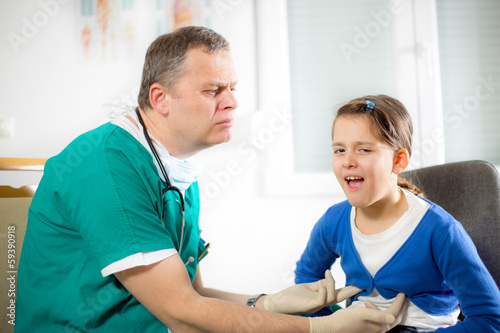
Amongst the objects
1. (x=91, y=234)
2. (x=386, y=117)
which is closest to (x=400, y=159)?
(x=386, y=117)

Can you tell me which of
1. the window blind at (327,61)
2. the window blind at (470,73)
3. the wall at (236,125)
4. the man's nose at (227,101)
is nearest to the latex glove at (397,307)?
the man's nose at (227,101)

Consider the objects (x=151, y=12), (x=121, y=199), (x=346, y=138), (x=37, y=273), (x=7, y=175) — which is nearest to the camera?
(x=121, y=199)

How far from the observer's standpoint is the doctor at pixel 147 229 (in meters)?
0.87

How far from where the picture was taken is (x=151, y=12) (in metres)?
2.10

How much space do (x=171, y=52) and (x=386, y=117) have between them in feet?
2.05

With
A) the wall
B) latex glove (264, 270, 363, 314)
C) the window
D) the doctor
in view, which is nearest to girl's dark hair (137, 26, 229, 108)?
the doctor

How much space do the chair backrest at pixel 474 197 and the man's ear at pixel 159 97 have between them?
915mm

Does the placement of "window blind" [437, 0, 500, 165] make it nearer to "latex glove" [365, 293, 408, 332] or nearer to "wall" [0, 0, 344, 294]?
"wall" [0, 0, 344, 294]

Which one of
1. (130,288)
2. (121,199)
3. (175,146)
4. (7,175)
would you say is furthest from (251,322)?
(7,175)

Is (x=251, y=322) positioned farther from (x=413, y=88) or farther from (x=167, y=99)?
(x=413, y=88)

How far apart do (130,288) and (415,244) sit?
72cm

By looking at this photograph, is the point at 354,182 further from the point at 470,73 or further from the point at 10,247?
the point at 470,73

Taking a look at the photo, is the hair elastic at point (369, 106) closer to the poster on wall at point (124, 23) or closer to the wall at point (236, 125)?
the wall at point (236, 125)

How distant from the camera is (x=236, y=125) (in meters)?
2.08
